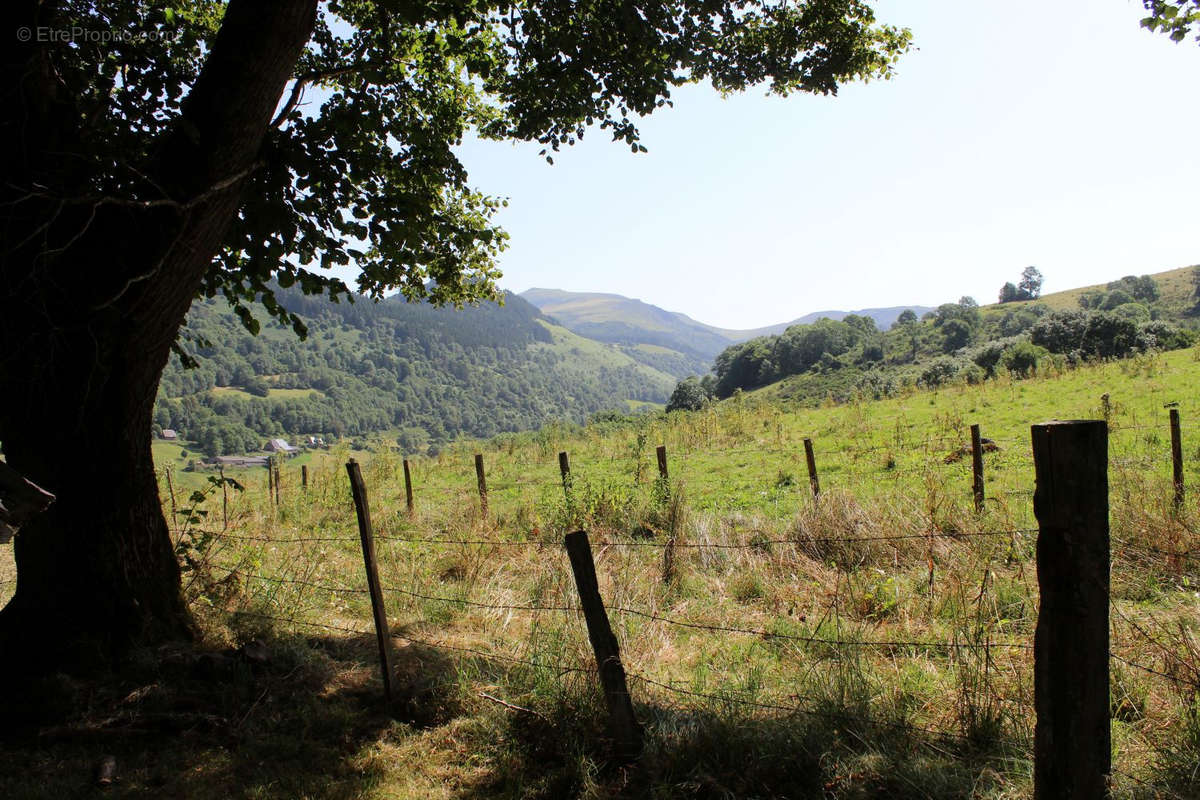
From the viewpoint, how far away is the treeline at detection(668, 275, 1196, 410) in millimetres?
40688

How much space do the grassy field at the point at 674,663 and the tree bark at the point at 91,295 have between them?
0.77 metres

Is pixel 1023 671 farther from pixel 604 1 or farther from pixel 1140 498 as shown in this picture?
pixel 604 1

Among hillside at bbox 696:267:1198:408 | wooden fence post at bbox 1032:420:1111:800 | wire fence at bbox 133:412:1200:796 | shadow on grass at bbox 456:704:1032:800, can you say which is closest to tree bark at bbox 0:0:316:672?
wire fence at bbox 133:412:1200:796

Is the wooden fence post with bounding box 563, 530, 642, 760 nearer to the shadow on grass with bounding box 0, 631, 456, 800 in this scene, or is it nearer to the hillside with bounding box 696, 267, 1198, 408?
the shadow on grass with bounding box 0, 631, 456, 800

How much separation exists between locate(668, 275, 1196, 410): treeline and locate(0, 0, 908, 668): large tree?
3946cm

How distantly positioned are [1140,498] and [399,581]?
7662mm

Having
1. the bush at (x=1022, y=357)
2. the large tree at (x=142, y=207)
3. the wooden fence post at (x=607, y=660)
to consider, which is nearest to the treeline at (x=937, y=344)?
the bush at (x=1022, y=357)

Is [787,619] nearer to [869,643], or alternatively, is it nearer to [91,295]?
[869,643]

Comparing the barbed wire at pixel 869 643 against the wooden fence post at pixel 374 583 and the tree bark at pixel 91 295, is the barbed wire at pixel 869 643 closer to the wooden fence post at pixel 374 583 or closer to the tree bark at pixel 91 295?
the wooden fence post at pixel 374 583

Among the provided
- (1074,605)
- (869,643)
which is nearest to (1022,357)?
(869,643)

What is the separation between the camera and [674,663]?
14.9 feet

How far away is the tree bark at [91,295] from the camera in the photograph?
420 centimetres

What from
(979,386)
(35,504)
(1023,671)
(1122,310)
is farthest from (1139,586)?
(1122,310)

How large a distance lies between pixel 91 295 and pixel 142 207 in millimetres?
751
